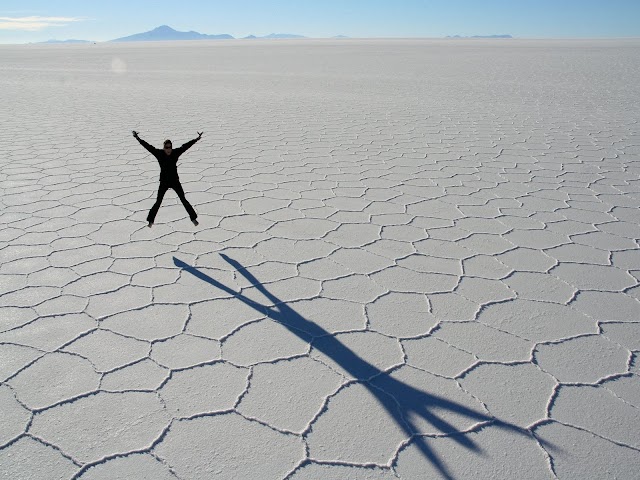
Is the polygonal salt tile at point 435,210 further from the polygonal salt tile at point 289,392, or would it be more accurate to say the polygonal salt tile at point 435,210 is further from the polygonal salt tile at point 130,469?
the polygonal salt tile at point 130,469

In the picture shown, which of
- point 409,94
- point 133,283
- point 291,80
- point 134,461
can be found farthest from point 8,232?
point 291,80

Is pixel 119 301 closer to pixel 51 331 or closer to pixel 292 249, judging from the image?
pixel 51 331

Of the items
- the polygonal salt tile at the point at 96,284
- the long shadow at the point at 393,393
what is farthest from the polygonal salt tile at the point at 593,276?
the polygonal salt tile at the point at 96,284

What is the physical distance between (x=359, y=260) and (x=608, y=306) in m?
1.24

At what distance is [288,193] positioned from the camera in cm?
399

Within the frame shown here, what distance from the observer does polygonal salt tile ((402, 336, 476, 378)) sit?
1.90 m

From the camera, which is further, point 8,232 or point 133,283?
point 8,232

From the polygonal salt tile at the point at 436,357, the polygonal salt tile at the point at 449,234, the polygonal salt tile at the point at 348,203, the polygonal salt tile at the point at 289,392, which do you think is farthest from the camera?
the polygonal salt tile at the point at 348,203

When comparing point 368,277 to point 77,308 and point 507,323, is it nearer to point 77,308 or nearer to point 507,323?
point 507,323

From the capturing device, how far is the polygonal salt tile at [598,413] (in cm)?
160

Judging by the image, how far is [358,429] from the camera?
1.61 metres

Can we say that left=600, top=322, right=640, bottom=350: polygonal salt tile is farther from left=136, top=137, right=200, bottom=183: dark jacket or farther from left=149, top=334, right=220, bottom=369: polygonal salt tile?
left=136, top=137, right=200, bottom=183: dark jacket

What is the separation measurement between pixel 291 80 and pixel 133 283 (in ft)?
42.6

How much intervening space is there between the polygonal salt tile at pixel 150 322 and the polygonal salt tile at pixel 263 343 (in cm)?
27
